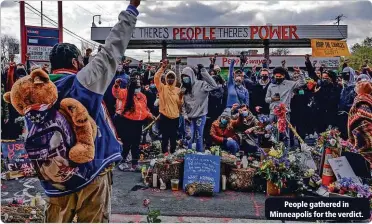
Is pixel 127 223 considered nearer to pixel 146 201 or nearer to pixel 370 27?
pixel 146 201

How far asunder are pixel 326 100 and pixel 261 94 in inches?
24.2

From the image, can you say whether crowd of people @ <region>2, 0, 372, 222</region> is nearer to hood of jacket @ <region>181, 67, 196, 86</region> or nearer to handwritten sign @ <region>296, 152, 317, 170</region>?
hood of jacket @ <region>181, 67, 196, 86</region>

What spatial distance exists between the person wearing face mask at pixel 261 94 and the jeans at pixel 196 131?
1.74ft

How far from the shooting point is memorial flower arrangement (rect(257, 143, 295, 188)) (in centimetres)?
428

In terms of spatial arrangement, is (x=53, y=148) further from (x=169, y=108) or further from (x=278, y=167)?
(x=278, y=167)

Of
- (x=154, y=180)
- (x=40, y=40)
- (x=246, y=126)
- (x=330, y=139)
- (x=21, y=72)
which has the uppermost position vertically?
(x=40, y=40)

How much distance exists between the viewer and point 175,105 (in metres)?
4.61

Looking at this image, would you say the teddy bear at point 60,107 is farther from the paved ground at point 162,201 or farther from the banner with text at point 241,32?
the banner with text at point 241,32

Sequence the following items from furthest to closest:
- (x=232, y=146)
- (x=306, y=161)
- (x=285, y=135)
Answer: (x=232, y=146) → (x=306, y=161) → (x=285, y=135)

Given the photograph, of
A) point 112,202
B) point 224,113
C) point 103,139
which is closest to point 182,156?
point 224,113

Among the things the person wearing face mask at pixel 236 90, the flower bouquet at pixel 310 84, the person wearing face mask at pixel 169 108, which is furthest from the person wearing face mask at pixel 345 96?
the person wearing face mask at pixel 169 108

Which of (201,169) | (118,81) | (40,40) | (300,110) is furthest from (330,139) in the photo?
(40,40)

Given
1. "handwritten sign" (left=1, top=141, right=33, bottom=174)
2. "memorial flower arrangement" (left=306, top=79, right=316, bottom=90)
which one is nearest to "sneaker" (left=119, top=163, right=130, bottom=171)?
"handwritten sign" (left=1, top=141, right=33, bottom=174)

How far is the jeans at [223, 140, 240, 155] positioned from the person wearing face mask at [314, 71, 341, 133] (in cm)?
76
